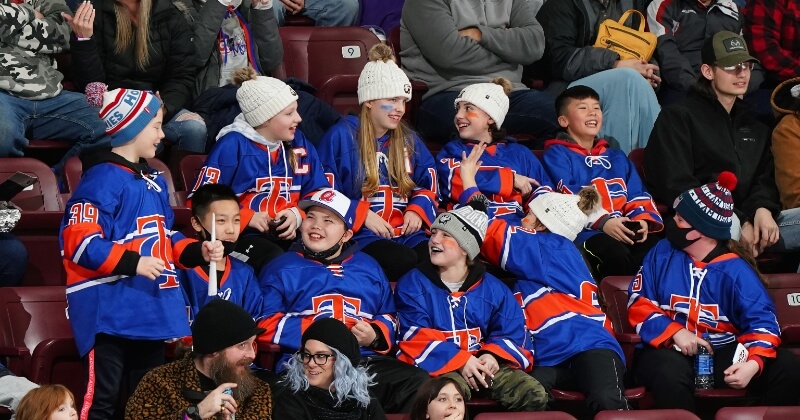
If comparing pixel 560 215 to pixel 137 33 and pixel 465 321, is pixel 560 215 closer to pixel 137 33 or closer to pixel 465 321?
pixel 465 321

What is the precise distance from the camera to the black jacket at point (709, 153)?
6539 millimetres

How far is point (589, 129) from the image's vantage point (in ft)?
21.7

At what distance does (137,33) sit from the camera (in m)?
6.46

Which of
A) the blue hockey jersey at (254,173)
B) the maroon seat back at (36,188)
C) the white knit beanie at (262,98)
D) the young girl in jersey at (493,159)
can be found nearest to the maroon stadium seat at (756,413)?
the young girl in jersey at (493,159)

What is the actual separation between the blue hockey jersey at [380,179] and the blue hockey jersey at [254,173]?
182 mm

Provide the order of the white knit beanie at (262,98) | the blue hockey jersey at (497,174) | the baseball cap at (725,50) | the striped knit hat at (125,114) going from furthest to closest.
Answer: the baseball cap at (725,50) → the blue hockey jersey at (497,174) → the white knit beanie at (262,98) → the striped knit hat at (125,114)

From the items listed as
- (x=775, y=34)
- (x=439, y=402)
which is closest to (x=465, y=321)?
(x=439, y=402)

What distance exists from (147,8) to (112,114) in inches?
62.6

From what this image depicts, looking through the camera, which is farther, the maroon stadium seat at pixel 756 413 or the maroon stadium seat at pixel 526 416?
the maroon stadium seat at pixel 756 413

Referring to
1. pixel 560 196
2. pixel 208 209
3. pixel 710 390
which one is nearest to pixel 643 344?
pixel 710 390

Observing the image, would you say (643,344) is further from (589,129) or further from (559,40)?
(559,40)

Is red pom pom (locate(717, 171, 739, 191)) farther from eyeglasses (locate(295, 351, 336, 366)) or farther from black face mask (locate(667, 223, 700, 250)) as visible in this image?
eyeglasses (locate(295, 351, 336, 366))

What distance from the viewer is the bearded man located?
438cm

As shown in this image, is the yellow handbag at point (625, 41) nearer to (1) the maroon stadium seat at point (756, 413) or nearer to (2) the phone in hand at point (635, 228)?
(2) the phone in hand at point (635, 228)
